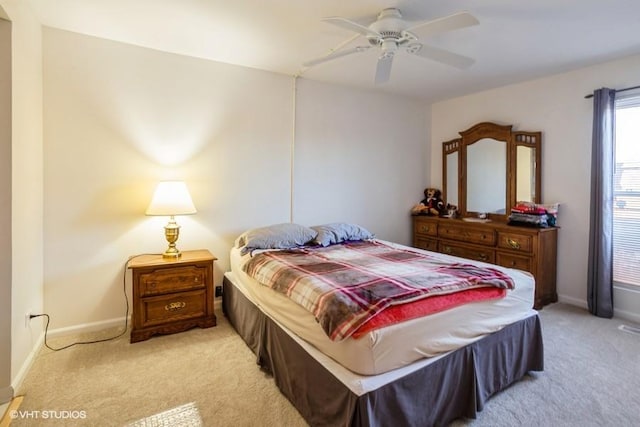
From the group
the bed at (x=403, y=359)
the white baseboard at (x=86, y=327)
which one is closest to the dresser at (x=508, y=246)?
the bed at (x=403, y=359)

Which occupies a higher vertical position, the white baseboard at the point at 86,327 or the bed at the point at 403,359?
the bed at the point at 403,359

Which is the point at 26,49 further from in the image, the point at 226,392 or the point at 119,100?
the point at 226,392

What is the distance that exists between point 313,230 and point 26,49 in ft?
8.32

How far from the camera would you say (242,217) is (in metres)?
3.44

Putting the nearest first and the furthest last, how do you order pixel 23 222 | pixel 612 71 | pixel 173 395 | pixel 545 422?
pixel 545 422
pixel 173 395
pixel 23 222
pixel 612 71

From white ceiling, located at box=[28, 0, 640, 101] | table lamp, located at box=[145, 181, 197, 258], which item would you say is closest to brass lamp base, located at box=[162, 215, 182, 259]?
table lamp, located at box=[145, 181, 197, 258]

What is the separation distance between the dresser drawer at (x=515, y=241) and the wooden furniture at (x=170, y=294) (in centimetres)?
305

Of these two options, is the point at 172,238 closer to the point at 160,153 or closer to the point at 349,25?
the point at 160,153

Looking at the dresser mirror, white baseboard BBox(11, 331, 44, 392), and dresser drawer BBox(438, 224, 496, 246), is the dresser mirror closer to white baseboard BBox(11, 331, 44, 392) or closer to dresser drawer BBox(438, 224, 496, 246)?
dresser drawer BBox(438, 224, 496, 246)

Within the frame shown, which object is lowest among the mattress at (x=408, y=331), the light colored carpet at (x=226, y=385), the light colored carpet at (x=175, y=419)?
the light colored carpet at (x=175, y=419)

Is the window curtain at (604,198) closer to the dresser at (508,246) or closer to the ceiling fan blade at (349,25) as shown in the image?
the dresser at (508,246)

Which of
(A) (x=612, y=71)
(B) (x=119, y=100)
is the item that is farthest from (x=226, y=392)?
(A) (x=612, y=71)

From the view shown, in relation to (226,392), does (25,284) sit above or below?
above

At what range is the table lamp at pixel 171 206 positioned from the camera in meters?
2.69
